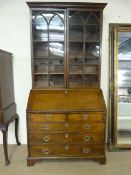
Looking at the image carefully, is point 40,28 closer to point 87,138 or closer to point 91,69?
point 91,69

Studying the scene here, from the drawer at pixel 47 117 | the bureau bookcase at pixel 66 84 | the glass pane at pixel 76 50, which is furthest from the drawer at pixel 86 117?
the glass pane at pixel 76 50

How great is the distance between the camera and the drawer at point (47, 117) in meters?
2.54

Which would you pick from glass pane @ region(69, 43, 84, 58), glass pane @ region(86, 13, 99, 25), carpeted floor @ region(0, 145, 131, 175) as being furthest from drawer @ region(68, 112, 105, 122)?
glass pane @ region(86, 13, 99, 25)

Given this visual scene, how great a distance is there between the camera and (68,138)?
8.50ft

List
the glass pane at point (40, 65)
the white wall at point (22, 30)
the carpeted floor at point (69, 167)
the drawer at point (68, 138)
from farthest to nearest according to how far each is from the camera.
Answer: the white wall at point (22, 30) → the glass pane at point (40, 65) → the drawer at point (68, 138) → the carpeted floor at point (69, 167)

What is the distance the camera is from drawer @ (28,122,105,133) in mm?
2562

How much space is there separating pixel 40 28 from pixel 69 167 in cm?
196

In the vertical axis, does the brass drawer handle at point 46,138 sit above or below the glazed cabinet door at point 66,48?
below

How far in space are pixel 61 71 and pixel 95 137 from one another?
1.05 metres

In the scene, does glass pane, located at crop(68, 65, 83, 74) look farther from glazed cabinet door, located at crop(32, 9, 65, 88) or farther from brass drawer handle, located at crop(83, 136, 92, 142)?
brass drawer handle, located at crop(83, 136, 92, 142)

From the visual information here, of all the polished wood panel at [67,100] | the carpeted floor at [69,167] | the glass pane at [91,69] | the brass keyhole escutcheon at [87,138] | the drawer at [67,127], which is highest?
the glass pane at [91,69]

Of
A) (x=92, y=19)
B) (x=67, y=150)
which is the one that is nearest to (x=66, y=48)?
(x=92, y=19)

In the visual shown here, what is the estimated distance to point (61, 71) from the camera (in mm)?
2885

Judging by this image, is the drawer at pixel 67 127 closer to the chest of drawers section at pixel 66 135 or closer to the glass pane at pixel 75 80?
the chest of drawers section at pixel 66 135
